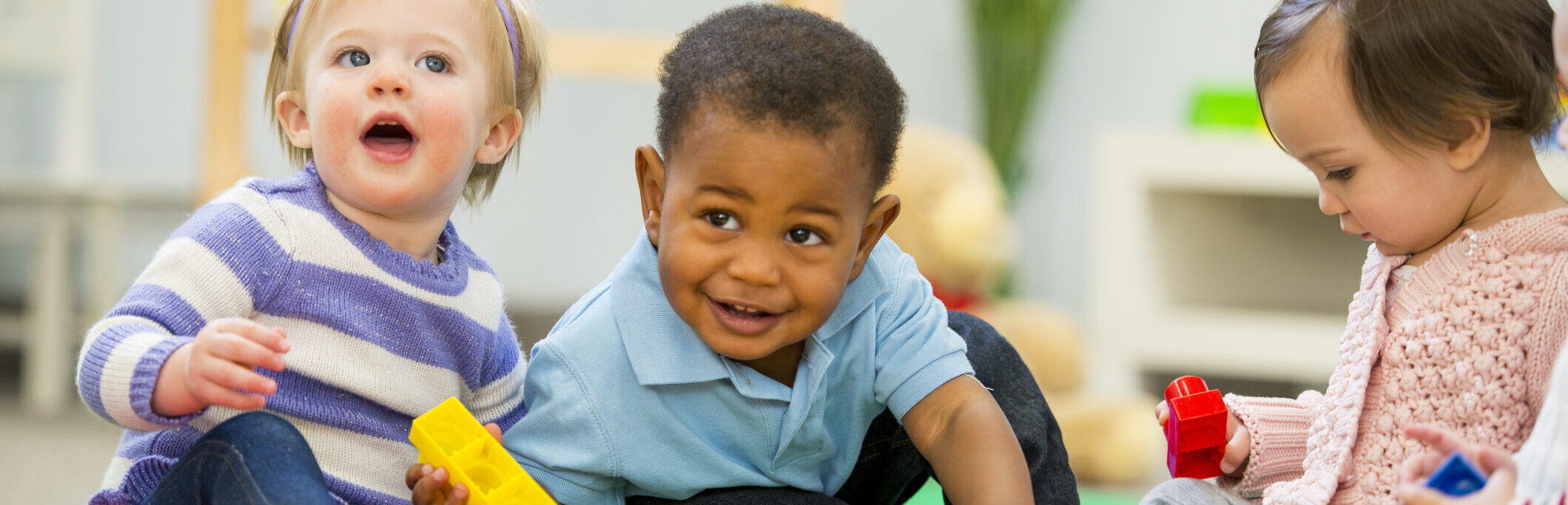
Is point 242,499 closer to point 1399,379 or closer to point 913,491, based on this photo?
point 913,491

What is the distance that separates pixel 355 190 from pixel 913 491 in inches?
18.5

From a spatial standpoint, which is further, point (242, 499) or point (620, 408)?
point (620, 408)

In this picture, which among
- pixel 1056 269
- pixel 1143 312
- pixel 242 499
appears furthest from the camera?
pixel 1056 269

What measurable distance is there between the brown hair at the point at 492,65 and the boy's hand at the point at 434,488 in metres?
0.28

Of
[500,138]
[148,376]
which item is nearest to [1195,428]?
[500,138]

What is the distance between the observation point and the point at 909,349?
34.0 inches

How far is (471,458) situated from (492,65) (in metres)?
0.31

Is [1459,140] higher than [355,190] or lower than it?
higher

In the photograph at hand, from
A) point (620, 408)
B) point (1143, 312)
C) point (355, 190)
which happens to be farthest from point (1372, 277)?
point (1143, 312)

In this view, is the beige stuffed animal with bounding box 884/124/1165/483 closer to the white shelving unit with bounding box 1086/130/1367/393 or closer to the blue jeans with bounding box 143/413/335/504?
the white shelving unit with bounding box 1086/130/1367/393

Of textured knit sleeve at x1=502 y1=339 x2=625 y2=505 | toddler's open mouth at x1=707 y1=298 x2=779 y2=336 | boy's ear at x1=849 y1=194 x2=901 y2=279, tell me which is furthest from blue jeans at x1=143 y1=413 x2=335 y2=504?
boy's ear at x1=849 y1=194 x2=901 y2=279

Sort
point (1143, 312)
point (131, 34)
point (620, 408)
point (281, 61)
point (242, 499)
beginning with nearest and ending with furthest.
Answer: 1. point (242, 499)
2. point (620, 408)
3. point (281, 61)
4. point (1143, 312)
5. point (131, 34)

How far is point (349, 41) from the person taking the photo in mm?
864

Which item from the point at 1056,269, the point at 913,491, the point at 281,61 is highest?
the point at 281,61
